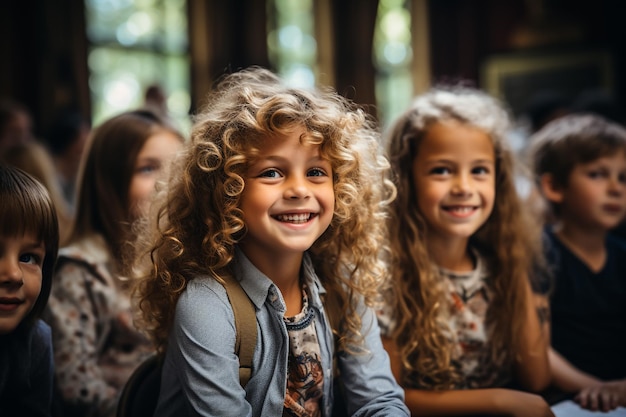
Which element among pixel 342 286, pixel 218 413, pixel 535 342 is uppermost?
pixel 342 286

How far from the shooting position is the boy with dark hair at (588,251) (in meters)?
2.02

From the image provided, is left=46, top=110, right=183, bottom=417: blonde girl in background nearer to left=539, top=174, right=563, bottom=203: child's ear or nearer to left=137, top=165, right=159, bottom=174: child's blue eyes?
left=137, top=165, right=159, bottom=174: child's blue eyes

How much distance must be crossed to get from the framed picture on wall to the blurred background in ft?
0.04

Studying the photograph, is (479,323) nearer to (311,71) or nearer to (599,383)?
(599,383)

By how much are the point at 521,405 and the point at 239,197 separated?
0.87m

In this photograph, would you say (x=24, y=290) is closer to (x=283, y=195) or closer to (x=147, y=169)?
(x=283, y=195)

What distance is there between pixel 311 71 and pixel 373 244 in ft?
23.5

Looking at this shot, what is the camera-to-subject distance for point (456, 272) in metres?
1.77

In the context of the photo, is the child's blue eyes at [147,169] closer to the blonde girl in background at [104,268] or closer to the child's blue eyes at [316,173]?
the blonde girl in background at [104,268]

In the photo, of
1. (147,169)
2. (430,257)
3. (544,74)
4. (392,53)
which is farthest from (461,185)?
(392,53)

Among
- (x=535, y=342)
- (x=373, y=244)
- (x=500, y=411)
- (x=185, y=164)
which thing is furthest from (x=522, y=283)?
(x=185, y=164)

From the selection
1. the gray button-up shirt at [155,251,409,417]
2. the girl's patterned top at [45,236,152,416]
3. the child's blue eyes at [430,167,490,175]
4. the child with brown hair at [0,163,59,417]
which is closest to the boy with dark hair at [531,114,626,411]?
the child's blue eyes at [430,167,490,175]

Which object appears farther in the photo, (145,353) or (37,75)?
(37,75)

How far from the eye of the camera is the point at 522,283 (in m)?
1.77
